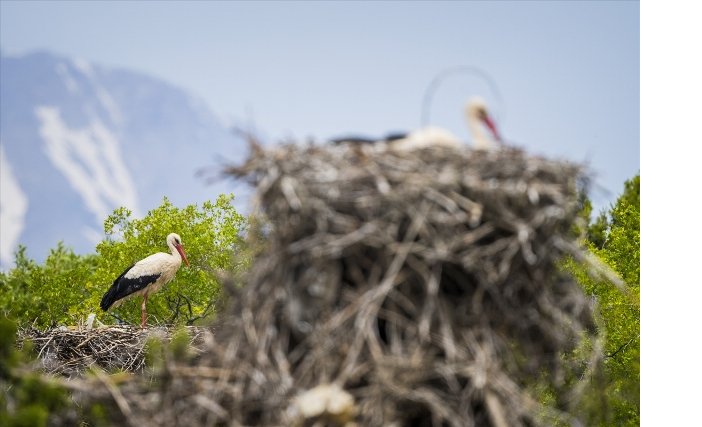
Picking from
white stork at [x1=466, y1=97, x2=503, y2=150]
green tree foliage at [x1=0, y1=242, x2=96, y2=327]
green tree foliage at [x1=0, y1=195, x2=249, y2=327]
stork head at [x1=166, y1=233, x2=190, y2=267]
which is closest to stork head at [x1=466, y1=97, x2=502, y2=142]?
white stork at [x1=466, y1=97, x2=503, y2=150]

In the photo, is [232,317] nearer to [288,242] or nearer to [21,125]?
[288,242]

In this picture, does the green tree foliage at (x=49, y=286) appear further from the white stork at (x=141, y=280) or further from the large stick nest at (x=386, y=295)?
the large stick nest at (x=386, y=295)

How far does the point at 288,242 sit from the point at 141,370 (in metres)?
7.75

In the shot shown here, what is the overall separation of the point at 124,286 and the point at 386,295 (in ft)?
35.6

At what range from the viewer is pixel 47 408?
7465mm

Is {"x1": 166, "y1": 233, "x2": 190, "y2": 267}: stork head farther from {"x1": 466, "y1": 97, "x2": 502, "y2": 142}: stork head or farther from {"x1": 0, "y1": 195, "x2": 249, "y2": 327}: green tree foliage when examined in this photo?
{"x1": 466, "y1": 97, "x2": 502, "y2": 142}: stork head

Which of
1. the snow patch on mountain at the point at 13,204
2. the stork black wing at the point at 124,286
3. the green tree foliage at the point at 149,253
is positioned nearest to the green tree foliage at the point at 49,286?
the green tree foliage at the point at 149,253

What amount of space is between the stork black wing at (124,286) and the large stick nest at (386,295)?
9981 mm

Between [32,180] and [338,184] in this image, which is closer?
[338,184]

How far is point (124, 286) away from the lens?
16547 millimetres

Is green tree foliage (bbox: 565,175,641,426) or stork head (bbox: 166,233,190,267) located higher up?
stork head (bbox: 166,233,190,267)

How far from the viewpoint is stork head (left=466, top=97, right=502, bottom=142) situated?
8.30m

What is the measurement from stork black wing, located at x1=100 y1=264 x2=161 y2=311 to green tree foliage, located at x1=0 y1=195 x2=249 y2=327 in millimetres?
2295

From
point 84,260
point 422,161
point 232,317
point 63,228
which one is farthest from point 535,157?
point 63,228
